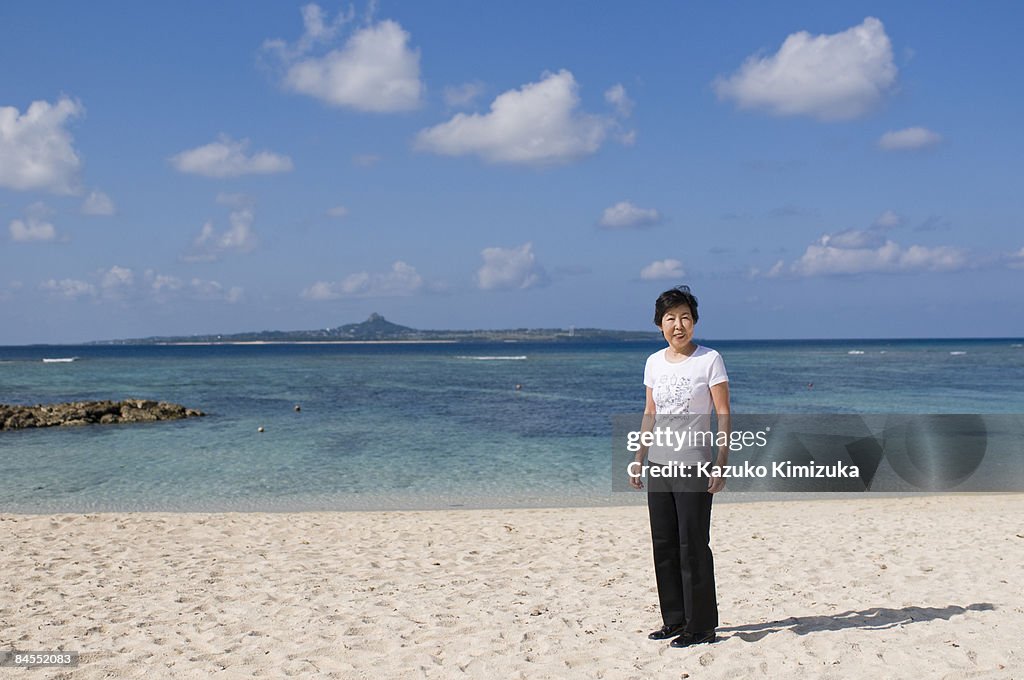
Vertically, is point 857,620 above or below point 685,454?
below

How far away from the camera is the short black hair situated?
16.0 ft

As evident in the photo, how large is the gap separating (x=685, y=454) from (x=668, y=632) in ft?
4.72

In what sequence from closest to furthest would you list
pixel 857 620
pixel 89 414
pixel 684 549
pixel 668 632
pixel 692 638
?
pixel 684 549, pixel 692 638, pixel 668 632, pixel 857 620, pixel 89 414

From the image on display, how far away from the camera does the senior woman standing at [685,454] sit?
4.78 m

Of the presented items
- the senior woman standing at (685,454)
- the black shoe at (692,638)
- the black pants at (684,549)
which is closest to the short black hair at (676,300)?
the senior woman standing at (685,454)

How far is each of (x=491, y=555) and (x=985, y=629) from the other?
4.69 m

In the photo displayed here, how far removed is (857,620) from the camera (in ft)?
19.2

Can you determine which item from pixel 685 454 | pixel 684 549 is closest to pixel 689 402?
pixel 685 454

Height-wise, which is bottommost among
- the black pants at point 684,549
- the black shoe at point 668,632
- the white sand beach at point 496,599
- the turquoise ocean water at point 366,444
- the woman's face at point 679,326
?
the turquoise ocean water at point 366,444

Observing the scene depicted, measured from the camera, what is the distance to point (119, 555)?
865cm

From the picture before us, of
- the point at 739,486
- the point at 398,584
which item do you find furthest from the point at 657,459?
the point at 739,486

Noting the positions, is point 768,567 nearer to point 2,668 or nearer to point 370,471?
point 2,668

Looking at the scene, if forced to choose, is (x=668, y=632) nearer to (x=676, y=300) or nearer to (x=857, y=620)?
(x=857, y=620)

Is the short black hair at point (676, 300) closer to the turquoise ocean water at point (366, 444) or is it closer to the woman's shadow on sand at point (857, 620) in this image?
the woman's shadow on sand at point (857, 620)
